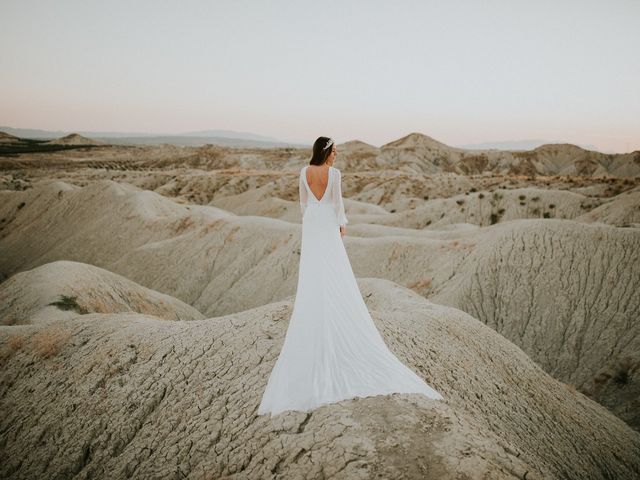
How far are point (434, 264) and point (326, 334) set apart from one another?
16.7 meters

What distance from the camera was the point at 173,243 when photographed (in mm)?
29844

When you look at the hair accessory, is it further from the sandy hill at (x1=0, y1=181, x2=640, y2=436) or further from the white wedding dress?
the sandy hill at (x1=0, y1=181, x2=640, y2=436)

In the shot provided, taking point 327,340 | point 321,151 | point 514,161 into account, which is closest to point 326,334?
point 327,340

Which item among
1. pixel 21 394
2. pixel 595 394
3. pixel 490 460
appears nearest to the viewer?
pixel 490 460

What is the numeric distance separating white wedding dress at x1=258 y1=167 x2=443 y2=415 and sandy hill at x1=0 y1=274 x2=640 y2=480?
16 centimetres

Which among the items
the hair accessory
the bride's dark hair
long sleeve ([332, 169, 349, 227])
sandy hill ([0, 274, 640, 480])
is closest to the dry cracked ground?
sandy hill ([0, 274, 640, 480])

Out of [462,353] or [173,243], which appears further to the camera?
[173,243]

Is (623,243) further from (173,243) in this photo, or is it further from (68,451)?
(173,243)

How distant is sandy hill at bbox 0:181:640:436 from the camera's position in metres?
15.0

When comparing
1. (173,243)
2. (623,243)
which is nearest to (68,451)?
(623,243)

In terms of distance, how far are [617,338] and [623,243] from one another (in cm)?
429

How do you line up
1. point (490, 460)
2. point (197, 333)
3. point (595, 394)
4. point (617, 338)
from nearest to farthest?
point (490, 460)
point (197, 333)
point (595, 394)
point (617, 338)

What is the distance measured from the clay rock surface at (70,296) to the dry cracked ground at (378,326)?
0.30 ft

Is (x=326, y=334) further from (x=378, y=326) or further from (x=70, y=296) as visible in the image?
(x=70, y=296)
